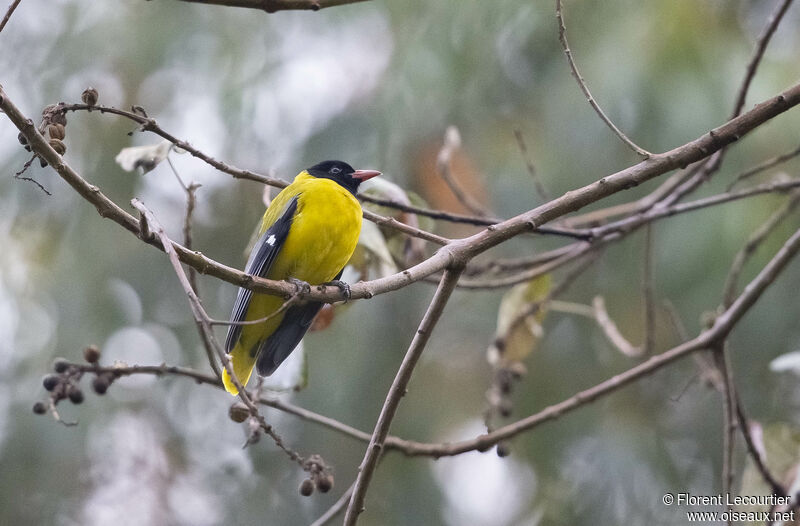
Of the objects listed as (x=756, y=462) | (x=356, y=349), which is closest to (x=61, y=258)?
(x=356, y=349)

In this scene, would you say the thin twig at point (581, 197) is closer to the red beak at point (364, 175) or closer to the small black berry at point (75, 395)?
the small black berry at point (75, 395)

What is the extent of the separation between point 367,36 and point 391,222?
12.5 feet

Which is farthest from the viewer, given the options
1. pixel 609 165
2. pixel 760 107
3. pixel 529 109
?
pixel 529 109

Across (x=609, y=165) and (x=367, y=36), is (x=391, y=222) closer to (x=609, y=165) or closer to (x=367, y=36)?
(x=609, y=165)

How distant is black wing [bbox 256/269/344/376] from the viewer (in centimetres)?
340

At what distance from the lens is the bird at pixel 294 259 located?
11.1ft

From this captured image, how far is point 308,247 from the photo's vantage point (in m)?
3.40

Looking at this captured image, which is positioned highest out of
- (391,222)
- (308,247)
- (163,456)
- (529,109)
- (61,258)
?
(529,109)

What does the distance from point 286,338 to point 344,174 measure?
3.27 feet

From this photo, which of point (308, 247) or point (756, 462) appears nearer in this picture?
point (756, 462)

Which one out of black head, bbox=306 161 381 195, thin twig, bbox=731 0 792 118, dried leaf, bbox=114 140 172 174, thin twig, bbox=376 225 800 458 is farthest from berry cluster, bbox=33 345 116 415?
thin twig, bbox=731 0 792 118

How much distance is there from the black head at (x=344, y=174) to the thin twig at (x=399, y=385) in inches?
64.0

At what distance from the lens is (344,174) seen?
4113 millimetres

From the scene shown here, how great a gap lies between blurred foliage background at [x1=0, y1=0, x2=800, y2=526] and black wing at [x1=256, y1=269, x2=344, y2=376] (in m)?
2.11
